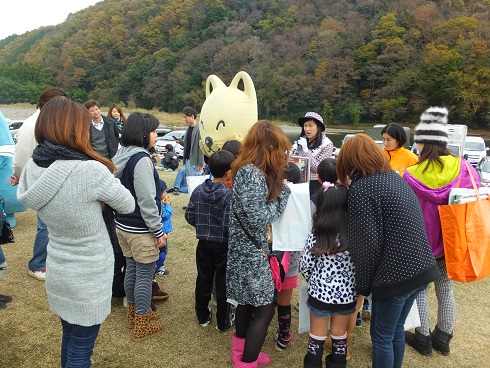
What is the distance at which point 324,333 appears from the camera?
2.14 m

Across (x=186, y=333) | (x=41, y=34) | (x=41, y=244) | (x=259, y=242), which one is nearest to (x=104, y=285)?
(x=259, y=242)

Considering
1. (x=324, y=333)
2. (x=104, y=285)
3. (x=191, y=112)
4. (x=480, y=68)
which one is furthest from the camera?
(x=480, y=68)

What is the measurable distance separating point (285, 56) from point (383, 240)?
51623 mm

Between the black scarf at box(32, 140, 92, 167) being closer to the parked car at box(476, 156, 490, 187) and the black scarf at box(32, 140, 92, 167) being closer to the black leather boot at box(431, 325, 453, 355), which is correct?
the black leather boot at box(431, 325, 453, 355)

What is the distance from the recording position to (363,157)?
6.18 ft

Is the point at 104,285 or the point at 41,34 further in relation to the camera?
the point at 41,34

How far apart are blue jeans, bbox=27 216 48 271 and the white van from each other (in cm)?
1362

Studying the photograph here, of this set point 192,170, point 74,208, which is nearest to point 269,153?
point 74,208

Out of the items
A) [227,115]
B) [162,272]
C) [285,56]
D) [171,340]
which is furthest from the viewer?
[285,56]

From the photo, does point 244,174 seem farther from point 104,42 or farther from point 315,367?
point 104,42

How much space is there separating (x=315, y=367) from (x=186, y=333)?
1056mm

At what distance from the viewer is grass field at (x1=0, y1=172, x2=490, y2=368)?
2.40 meters

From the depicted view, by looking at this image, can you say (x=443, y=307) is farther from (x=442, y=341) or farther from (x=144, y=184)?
(x=144, y=184)

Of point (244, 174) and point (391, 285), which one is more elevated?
point (244, 174)
